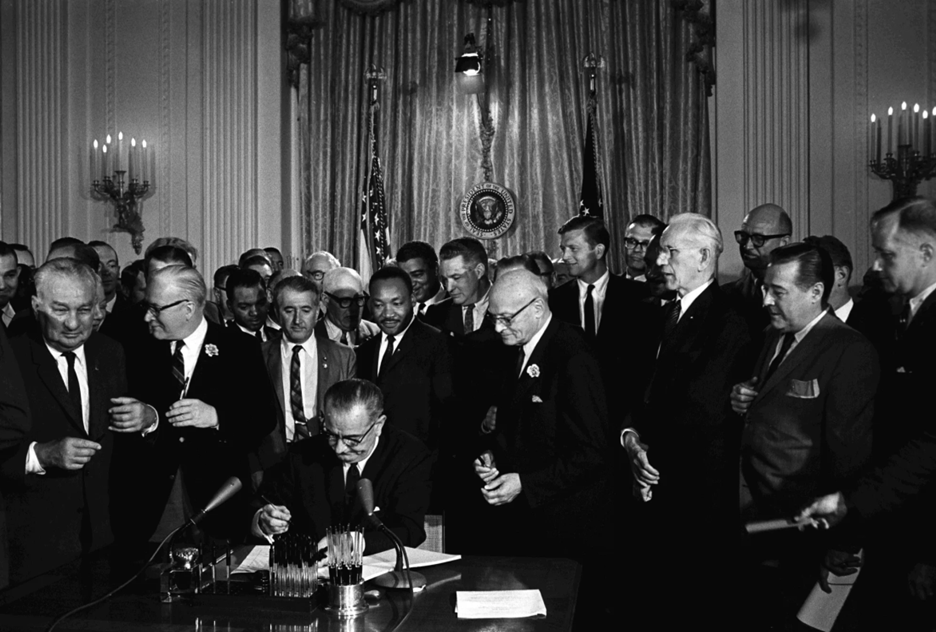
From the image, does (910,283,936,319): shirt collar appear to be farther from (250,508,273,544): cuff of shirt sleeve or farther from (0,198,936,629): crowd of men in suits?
(250,508,273,544): cuff of shirt sleeve

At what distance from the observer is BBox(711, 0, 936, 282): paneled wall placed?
7871 millimetres

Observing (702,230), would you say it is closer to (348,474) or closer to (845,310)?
(845,310)

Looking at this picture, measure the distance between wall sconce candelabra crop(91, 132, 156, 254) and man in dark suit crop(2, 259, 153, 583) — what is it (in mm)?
5827

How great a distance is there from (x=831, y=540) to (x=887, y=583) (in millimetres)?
393

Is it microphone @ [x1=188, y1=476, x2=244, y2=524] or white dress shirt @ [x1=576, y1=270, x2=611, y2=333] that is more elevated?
white dress shirt @ [x1=576, y1=270, x2=611, y2=333]

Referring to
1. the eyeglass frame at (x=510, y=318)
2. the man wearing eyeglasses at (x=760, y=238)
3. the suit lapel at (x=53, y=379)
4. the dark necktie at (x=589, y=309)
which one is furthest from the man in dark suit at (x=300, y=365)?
the man wearing eyeglasses at (x=760, y=238)

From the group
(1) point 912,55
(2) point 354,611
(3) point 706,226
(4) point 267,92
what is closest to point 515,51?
(4) point 267,92

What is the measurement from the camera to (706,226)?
160 inches

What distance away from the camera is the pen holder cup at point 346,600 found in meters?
2.70

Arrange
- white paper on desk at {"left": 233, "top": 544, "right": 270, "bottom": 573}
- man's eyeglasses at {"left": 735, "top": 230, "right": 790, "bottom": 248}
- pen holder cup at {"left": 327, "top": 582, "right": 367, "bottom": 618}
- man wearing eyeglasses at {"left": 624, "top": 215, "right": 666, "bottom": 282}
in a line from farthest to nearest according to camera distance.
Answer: man wearing eyeglasses at {"left": 624, "top": 215, "right": 666, "bottom": 282} < man's eyeglasses at {"left": 735, "top": 230, "right": 790, "bottom": 248} < white paper on desk at {"left": 233, "top": 544, "right": 270, "bottom": 573} < pen holder cup at {"left": 327, "top": 582, "right": 367, "bottom": 618}

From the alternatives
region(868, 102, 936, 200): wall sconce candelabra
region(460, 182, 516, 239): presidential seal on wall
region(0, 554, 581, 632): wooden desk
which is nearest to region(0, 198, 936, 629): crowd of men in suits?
region(0, 554, 581, 632): wooden desk

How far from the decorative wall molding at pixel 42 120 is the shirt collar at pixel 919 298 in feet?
26.3

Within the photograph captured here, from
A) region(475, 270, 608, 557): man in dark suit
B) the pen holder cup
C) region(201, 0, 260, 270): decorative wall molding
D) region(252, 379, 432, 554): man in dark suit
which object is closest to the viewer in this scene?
the pen holder cup

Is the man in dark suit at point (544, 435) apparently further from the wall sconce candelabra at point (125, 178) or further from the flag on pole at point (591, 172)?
the wall sconce candelabra at point (125, 178)
